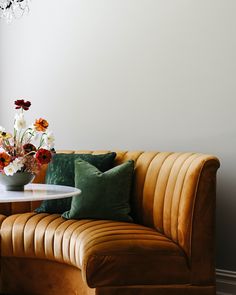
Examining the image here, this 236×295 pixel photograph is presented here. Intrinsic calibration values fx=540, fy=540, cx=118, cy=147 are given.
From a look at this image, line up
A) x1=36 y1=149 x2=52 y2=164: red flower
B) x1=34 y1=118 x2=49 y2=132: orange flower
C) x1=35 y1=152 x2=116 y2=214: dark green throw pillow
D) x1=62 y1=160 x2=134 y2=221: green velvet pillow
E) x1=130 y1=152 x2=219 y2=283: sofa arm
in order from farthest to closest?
x1=35 y1=152 x2=116 y2=214: dark green throw pillow, x1=62 y1=160 x2=134 y2=221: green velvet pillow, x1=34 y1=118 x2=49 y2=132: orange flower, x1=36 y1=149 x2=52 y2=164: red flower, x1=130 y1=152 x2=219 y2=283: sofa arm

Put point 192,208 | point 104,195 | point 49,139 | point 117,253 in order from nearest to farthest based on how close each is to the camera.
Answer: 1. point 117,253
2. point 192,208
3. point 49,139
4. point 104,195

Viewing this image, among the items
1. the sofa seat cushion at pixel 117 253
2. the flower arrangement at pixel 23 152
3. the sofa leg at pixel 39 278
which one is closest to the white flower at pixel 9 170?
the flower arrangement at pixel 23 152

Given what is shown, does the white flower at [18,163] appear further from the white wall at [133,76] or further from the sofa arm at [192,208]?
the white wall at [133,76]

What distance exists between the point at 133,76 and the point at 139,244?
1.51 meters

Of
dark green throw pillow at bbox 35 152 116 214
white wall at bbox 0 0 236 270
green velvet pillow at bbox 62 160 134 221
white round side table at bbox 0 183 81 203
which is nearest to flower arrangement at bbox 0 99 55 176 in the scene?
white round side table at bbox 0 183 81 203

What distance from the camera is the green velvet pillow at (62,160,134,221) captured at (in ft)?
10.7

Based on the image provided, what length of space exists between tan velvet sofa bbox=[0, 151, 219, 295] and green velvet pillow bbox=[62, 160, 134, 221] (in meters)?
0.09

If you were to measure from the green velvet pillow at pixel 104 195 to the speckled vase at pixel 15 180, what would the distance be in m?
0.43

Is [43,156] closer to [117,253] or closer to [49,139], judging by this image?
[49,139]

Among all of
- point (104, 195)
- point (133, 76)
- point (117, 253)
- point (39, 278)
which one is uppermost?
point (133, 76)

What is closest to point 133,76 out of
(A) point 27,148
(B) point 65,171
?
(B) point 65,171

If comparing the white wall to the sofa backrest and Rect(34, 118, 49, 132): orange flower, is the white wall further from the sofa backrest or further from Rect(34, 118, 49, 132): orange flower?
Rect(34, 118, 49, 132): orange flower

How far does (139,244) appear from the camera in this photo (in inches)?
108

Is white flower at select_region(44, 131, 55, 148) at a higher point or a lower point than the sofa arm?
higher
